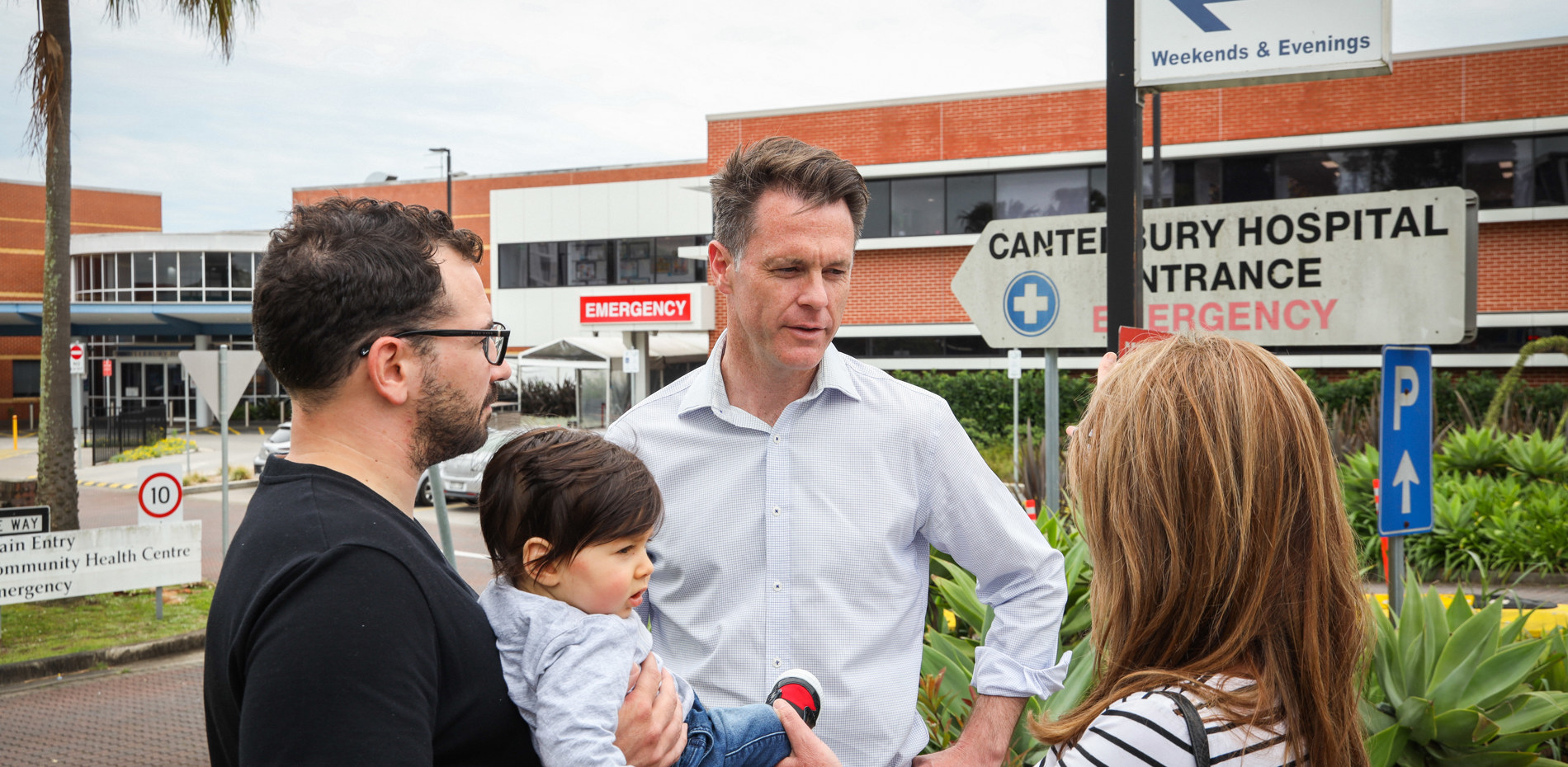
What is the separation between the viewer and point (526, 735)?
1.62 metres

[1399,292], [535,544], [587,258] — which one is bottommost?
[535,544]

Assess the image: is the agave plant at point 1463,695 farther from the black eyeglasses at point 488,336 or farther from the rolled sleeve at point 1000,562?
the black eyeglasses at point 488,336

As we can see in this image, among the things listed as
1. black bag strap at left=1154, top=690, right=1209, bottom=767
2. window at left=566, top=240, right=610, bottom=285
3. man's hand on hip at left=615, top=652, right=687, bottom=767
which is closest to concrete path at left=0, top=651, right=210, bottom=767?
man's hand on hip at left=615, top=652, right=687, bottom=767

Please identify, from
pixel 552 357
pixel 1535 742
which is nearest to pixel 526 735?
pixel 1535 742

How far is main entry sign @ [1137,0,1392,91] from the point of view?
4.19 m

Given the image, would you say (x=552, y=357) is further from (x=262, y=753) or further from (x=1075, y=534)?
(x=262, y=753)

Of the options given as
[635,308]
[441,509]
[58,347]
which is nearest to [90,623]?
[58,347]

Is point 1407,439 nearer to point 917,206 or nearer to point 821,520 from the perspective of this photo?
point 821,520

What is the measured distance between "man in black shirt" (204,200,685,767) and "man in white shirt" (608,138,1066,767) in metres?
0.65

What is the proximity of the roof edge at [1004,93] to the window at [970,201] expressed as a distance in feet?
6.71

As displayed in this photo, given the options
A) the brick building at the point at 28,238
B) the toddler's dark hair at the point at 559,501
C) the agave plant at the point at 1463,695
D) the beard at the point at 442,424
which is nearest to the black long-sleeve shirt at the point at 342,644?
the beard at the point at 442,424

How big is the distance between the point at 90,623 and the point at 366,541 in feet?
35.8

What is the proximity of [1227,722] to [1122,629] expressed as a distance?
235mm

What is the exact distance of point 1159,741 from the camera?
1.34 metres
